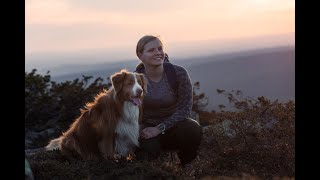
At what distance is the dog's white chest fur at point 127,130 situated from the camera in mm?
6820

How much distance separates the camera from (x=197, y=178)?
6.38 m

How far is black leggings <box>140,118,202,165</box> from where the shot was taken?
22.9ft

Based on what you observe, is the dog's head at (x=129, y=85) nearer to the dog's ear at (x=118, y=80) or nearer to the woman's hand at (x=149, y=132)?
the dog's ear at (x=118, y=80)

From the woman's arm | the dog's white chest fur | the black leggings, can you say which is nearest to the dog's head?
the dog's white chest fur

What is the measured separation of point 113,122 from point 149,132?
47 centimetres

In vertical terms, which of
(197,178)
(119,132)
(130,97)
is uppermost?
(130,97)

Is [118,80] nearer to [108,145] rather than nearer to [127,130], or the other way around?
[127,130]

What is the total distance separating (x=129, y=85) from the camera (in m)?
6.62

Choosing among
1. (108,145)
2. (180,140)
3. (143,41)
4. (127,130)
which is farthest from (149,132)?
(143,41)

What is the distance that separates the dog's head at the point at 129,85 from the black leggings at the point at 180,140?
594 millimetres
